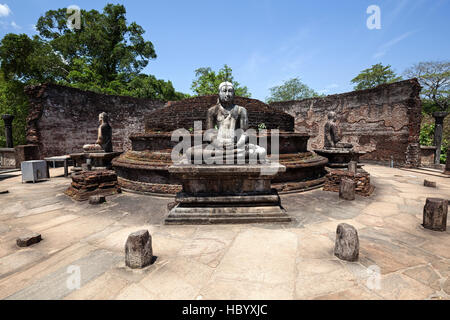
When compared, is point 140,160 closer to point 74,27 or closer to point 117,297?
point 117,297

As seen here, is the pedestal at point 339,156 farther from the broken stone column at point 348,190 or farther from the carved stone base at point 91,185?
the carved stone base at point 91,185

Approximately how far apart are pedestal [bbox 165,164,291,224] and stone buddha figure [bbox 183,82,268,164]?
236 millimetres

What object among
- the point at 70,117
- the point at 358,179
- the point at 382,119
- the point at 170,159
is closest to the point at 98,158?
the point at 170,159

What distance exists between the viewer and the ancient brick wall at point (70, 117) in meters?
9.92

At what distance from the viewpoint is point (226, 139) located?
383 cm

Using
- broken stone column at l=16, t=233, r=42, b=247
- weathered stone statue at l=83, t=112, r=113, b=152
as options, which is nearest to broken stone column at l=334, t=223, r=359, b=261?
broken stone column at l=16, t=233, r=42, b=247

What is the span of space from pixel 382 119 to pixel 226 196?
11.8 metres

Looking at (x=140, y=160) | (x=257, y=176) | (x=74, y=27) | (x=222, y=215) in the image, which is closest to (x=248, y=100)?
(x=140, y=160)

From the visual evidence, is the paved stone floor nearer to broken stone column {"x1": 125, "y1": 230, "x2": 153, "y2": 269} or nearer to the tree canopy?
broken stone column {"x1": 125, "y1": 230, "x2": 153, "y2": 269}

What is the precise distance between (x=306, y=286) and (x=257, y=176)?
187cm

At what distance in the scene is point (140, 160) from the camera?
5859 mm

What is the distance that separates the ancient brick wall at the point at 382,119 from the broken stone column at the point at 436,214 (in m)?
9.19

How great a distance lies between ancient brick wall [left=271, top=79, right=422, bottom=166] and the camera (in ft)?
32.5

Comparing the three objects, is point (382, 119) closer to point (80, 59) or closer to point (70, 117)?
point (70, 117)
